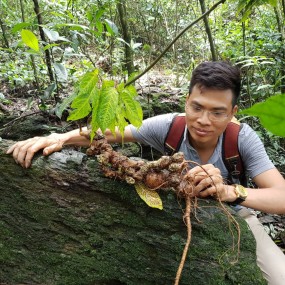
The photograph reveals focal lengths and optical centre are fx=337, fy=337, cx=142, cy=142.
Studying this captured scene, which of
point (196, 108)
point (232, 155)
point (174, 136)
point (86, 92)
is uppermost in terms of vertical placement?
point (86, 92)

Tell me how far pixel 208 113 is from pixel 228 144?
0.29 m

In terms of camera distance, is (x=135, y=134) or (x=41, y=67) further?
(x=41, y=67)

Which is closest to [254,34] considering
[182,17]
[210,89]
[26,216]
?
[182,17]

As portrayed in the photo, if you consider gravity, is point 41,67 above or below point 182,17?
below

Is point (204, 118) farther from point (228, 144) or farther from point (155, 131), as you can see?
point (155, 131)

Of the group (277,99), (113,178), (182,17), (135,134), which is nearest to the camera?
(277,99)

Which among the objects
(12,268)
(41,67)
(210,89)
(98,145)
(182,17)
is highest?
(182,17)

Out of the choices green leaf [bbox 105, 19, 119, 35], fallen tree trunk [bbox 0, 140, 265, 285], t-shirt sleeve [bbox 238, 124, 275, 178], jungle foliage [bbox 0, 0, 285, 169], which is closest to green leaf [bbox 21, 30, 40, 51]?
jungle foliage [bbox 0, 0, 285, 169]

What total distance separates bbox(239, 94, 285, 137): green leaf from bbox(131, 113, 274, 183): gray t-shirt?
2185 mm

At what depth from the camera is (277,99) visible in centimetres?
46

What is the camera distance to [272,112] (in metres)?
0.47

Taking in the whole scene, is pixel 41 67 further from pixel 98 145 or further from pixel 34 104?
pixel 98 145

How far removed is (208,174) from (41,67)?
3.73 m

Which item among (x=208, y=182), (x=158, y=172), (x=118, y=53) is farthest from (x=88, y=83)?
(x=118, y=53)
